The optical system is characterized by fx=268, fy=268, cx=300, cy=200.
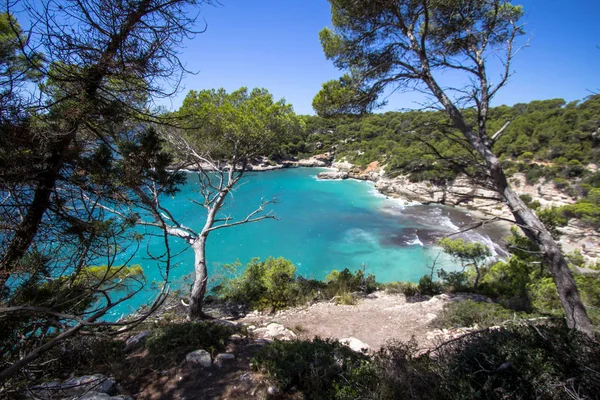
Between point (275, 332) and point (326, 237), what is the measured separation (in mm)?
15887

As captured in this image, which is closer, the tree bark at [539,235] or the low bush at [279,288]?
the tree bark at [539,235]

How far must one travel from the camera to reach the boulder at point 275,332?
492 cm

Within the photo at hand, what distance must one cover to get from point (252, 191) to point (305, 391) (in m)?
31.4

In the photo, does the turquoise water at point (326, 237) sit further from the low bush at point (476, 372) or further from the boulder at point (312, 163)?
the boulder at point (312, 163)

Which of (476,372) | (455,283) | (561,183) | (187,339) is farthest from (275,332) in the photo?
(561,183)

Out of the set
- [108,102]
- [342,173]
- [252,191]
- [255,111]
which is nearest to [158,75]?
[108,102]

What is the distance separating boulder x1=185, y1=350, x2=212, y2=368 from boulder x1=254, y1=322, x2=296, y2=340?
1491mm

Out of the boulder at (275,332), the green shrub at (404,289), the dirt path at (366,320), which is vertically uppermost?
the boulder at (275,332)

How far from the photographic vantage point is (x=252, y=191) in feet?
110

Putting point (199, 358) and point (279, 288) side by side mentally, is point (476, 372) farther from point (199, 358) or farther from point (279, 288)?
point (279, 288)

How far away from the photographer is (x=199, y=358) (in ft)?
11.4

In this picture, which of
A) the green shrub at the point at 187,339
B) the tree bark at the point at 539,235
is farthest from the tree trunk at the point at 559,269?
the green shrub at the point at 187,339

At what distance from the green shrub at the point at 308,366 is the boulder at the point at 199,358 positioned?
A: 26.0 inches

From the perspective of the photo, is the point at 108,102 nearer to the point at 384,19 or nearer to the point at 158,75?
the point at 158,75
